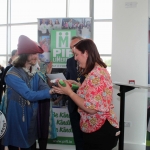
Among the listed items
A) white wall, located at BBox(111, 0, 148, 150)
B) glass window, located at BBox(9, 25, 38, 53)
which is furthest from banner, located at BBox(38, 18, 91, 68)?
glass window, located at BBox(9, 25, 38, 53)

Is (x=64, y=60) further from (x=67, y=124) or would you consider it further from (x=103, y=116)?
(x=103, y=116)

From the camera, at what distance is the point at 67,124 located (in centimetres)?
320

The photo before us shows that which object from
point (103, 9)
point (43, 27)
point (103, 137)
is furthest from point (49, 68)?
point (103, 137)

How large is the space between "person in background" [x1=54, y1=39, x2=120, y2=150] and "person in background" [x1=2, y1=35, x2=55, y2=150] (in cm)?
39

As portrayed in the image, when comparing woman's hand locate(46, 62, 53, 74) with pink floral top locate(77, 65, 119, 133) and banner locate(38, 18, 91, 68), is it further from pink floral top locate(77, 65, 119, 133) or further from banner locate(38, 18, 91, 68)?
pink floral top locate(77, 65, 119, 133)

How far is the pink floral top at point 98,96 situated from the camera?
54.0 inches

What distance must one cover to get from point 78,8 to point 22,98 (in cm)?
287

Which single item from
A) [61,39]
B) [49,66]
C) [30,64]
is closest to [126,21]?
[61,39]

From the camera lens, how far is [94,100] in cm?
137

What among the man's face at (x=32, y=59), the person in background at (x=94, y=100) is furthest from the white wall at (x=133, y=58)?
the person in background at (x=94, y=100)

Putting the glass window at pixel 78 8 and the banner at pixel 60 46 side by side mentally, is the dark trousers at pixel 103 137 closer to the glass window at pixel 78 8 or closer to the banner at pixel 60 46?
the banner at pixel 60 46

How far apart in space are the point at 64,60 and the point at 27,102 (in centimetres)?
154

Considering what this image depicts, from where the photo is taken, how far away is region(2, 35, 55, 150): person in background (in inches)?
69.9

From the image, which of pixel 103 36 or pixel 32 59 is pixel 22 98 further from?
pixel 103 36
